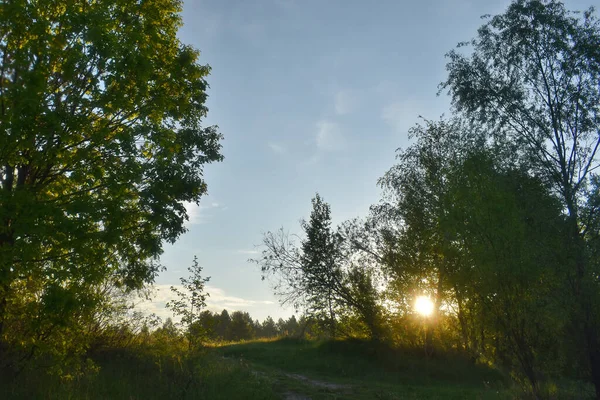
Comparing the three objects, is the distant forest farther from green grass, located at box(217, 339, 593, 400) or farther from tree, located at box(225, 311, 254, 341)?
tree, located at box(225, 311, 254, 341)

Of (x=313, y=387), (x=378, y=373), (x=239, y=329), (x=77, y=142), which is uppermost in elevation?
(x=77, y=142)

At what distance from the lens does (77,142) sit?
8.23 meters

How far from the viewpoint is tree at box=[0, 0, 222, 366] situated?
7203mm

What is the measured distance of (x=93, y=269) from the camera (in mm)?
7680

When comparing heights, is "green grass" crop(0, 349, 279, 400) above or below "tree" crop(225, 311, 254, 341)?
below

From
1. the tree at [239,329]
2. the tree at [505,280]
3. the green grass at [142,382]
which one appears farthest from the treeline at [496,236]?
the tree at [239,329]

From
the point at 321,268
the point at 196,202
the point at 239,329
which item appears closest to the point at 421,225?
the point at 321,268

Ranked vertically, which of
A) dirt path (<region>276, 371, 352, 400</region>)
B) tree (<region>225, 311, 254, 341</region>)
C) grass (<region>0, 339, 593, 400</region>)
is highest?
tree (<region>225, 311, 254, 341</region>)

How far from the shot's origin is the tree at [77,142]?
23.6 feet

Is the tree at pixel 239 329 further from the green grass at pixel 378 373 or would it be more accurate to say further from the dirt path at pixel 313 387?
the dirt path at pixel 313 387

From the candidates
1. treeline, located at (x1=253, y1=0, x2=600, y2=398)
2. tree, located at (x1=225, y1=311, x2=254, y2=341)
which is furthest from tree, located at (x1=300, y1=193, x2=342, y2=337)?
tree, located at (x1=225, y1=311, x2=254, y2=341)

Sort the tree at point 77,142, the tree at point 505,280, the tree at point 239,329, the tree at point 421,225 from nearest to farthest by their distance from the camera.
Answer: the tree at point 77,142, the tree at point 505,280, the tree at point 421,225, the tree at point 239,329

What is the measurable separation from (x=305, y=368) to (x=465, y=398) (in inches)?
295

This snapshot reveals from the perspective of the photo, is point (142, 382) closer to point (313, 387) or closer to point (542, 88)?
point (313, 387)
